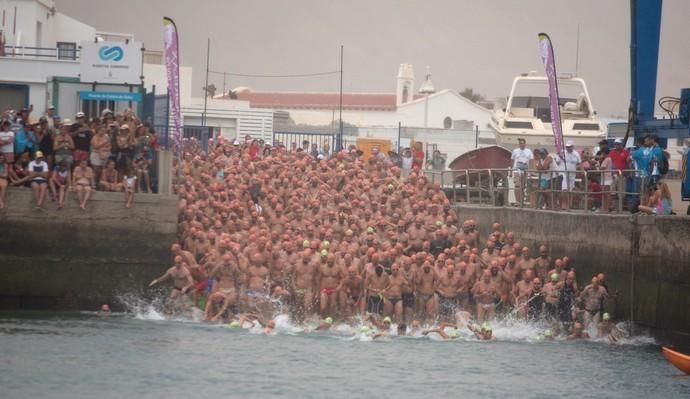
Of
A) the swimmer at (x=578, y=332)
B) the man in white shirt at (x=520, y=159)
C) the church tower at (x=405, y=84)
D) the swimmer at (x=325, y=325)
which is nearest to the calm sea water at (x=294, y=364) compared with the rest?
the swimmer at (x=325, y=325)

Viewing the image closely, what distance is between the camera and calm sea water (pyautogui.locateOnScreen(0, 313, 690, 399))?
22.4 meters

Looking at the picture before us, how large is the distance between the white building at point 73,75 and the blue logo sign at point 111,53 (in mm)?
47

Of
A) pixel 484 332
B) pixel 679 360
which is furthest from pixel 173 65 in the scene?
pixel 679 360

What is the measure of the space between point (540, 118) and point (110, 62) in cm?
1493

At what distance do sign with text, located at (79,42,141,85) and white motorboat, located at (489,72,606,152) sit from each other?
1261 cm

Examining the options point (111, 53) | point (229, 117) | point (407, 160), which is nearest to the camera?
point (111, 53)

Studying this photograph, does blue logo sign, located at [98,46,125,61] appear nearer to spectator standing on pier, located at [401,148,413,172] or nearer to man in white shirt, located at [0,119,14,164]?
man in white shirt, located at [0,119,14,164]

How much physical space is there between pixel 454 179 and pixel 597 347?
391 inches

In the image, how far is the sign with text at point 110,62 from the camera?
3278cm

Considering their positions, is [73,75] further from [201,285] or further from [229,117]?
[229,117]

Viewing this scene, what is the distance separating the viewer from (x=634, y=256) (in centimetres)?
2811

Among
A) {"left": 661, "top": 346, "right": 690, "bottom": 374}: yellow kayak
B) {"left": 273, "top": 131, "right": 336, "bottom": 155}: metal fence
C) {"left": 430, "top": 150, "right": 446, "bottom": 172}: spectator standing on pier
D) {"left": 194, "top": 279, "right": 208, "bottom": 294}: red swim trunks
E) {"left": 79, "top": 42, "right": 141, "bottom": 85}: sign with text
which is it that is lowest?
{"left": 661, "top": 346, "right": 690, "bottom": 374}: yellow kayak

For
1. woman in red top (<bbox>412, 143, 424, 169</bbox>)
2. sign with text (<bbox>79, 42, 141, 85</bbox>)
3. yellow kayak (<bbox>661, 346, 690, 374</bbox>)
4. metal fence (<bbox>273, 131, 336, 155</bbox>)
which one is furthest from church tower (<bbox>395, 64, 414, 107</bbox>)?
yellow kayak (<bbox>661, 346, 690, 374</bbox>)

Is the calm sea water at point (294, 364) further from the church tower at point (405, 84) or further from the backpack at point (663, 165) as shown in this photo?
the church tower at point (405, 84)
